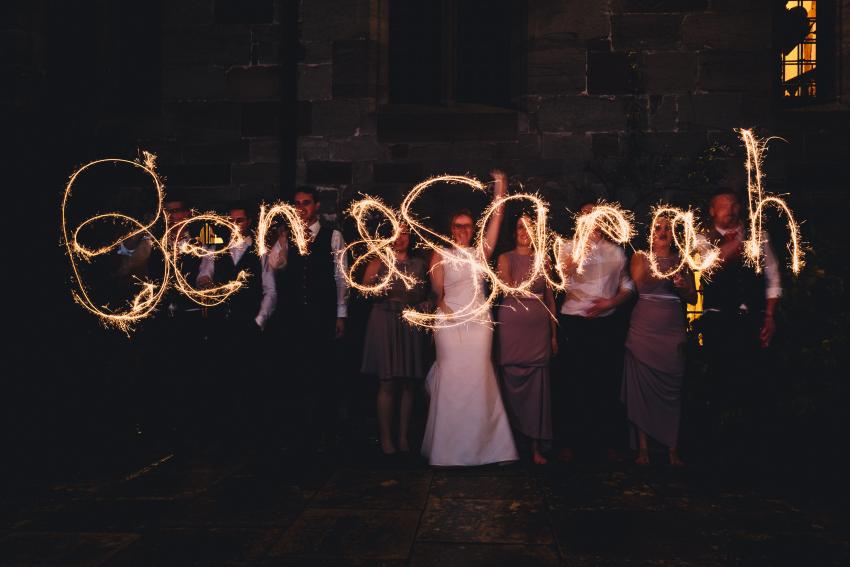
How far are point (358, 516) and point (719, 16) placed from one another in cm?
607

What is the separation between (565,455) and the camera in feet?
19.2

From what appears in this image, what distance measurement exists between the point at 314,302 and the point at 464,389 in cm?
145

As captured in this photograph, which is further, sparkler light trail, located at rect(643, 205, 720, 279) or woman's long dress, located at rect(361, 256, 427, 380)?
woman's long dress, located at rect(361, 256, 427, 380)

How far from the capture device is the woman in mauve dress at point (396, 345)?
6.00 meters

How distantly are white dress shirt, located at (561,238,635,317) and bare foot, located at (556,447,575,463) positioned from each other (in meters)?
1.06

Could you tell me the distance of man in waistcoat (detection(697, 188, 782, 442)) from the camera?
214 inches

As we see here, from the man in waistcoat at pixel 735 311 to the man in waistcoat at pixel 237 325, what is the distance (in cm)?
352

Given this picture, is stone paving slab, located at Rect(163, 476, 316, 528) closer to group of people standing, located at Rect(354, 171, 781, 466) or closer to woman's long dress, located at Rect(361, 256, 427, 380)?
group of people standing, located at Rect(354, 171, 781, 466)

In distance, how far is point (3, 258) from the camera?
17.8 ft

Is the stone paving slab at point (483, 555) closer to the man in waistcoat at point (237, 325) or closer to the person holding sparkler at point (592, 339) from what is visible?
the person holding sparkler at point (592, 339)

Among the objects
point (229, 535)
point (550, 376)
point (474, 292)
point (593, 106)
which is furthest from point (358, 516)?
point (593, 106)

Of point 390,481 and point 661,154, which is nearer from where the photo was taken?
point 390,481

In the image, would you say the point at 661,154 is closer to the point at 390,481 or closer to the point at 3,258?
the point at 390,481

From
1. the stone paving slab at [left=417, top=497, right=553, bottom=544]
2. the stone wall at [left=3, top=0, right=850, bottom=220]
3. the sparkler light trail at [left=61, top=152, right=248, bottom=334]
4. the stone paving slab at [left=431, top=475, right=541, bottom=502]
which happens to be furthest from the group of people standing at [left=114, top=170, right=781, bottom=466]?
the stone wall at [left=3, top=0, right=850, bottom=220]
